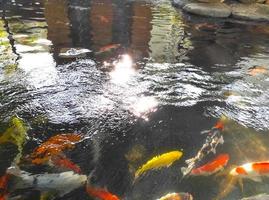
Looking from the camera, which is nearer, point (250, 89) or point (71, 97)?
point (71, 97)

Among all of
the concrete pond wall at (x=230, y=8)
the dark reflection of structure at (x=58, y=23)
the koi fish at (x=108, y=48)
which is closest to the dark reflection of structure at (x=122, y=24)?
the koi fish at (x=108, y=48)

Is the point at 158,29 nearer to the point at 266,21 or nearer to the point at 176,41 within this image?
the point at 176,41

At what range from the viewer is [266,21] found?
46.6 feet

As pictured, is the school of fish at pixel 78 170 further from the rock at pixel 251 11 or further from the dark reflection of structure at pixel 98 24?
the rock at pixel 251 11

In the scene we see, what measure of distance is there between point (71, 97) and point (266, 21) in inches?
440

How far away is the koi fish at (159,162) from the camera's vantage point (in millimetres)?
4059

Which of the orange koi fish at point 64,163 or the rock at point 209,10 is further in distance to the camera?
the rock at point 209,10

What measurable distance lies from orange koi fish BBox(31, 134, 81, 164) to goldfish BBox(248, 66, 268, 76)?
4.72m

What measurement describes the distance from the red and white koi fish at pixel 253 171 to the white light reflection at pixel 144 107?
190cm

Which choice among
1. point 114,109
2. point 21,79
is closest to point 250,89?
point 114,109

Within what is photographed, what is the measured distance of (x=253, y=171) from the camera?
4117 mm

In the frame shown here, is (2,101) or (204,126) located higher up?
(2,101)

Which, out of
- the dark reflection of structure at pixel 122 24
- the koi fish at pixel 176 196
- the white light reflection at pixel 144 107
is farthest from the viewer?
the dark reflection of structure at pixel 122 24

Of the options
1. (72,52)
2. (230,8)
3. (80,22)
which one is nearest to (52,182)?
(72,52)
